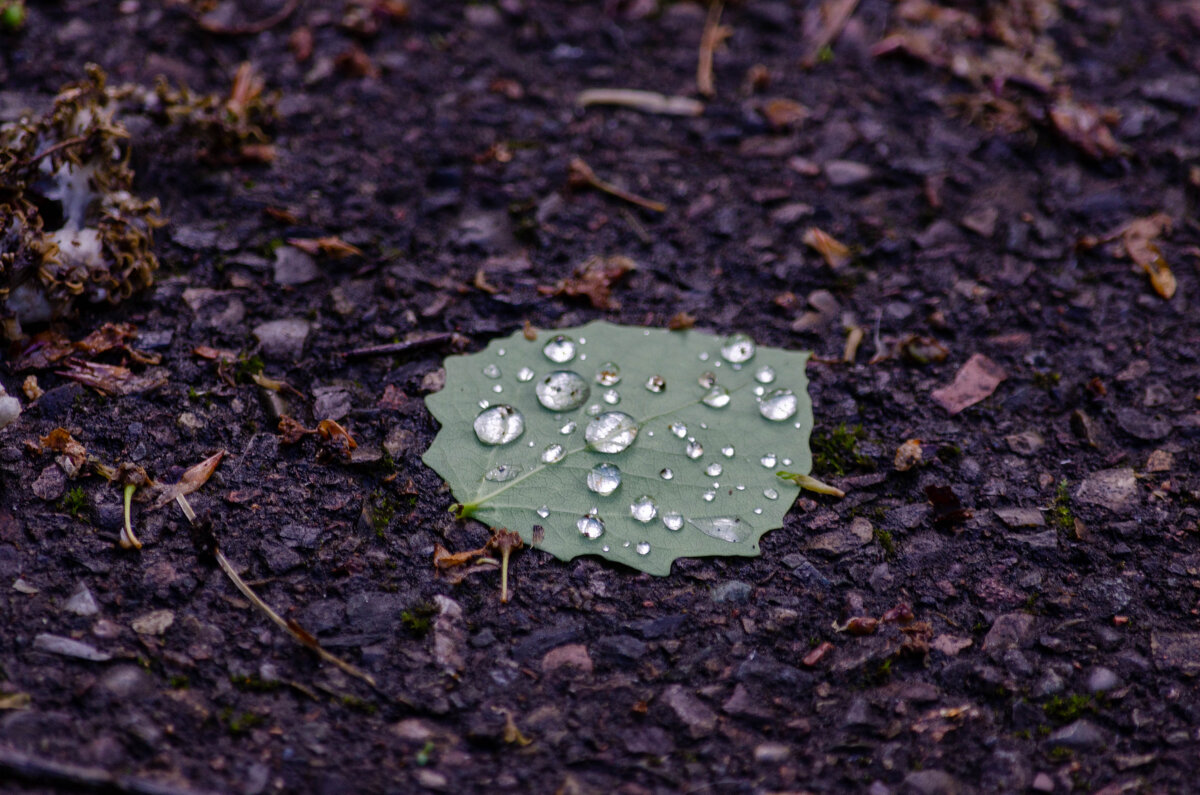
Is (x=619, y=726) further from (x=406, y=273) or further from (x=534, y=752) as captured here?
(x=406, y=273)

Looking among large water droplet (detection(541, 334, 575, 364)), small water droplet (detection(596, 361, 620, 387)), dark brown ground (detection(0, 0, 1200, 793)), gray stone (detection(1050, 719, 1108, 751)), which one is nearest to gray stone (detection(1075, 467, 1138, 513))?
dark brown ground (detection(0, 0, 1200, 793))

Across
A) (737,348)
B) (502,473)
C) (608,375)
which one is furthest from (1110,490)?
(502,473)

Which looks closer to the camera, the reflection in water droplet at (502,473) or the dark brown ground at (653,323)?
the dark brown ground at (653,323)

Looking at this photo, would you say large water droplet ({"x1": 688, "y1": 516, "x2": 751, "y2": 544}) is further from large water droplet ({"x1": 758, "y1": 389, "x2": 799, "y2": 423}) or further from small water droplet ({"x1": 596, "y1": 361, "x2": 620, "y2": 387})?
small water droplet ({"x1": 596, "y1": 361, "x2": 620, "y2": 387})

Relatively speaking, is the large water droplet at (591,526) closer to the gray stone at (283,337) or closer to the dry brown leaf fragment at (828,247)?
the gray stone at (283,337)

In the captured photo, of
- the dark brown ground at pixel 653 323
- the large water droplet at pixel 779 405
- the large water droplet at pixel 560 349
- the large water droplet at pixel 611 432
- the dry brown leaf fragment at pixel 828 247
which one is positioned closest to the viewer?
the dark brown ground at pixel 653 323

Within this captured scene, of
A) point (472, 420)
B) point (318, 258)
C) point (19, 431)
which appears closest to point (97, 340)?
point (19, 431)

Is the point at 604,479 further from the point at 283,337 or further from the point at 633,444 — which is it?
the point at 283,337

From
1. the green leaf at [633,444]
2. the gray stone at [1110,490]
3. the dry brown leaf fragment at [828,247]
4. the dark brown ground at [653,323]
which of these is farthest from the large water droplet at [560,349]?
→ the gray stone at [1110,490]
